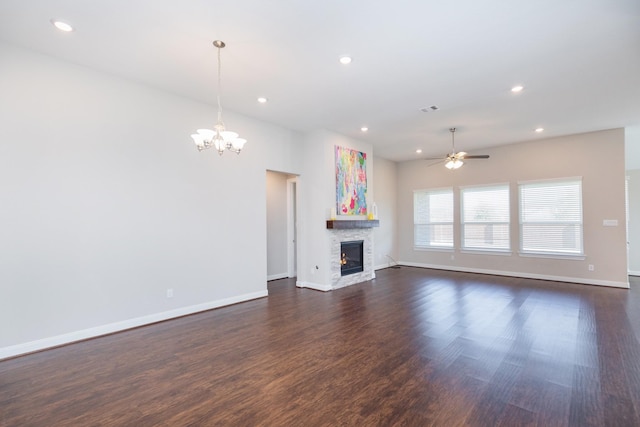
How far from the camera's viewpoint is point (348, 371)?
110 inches

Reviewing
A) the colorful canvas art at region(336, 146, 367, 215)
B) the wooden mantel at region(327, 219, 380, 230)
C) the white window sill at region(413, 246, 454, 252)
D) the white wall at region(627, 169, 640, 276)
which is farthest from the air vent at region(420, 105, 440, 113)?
the white wall at region(627, 169, 640, 276)

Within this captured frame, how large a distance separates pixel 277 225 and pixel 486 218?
533 cm

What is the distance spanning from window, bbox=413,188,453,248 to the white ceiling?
3.55 m

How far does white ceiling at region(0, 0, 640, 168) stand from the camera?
265cm

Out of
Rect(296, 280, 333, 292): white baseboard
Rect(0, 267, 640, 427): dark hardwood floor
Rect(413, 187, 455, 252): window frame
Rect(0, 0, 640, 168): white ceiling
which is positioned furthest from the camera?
Rect(413, 187, 455, 252): window frame

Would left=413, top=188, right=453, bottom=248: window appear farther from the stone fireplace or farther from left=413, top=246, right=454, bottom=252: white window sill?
the stone fireplace

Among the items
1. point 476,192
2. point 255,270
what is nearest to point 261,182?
point 255,270

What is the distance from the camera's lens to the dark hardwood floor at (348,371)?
2.18 m

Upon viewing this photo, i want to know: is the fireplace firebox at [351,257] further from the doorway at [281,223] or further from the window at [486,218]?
→ the window at [486,218]

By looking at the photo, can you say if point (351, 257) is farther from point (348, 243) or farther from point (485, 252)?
point (485, 252)

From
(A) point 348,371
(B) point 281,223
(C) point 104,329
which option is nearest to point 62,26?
(C) point 104,329

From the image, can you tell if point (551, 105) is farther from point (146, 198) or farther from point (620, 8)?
point (146, 198)

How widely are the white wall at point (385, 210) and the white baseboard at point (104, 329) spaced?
15.5ft

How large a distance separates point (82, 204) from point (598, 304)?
766 centimetres
